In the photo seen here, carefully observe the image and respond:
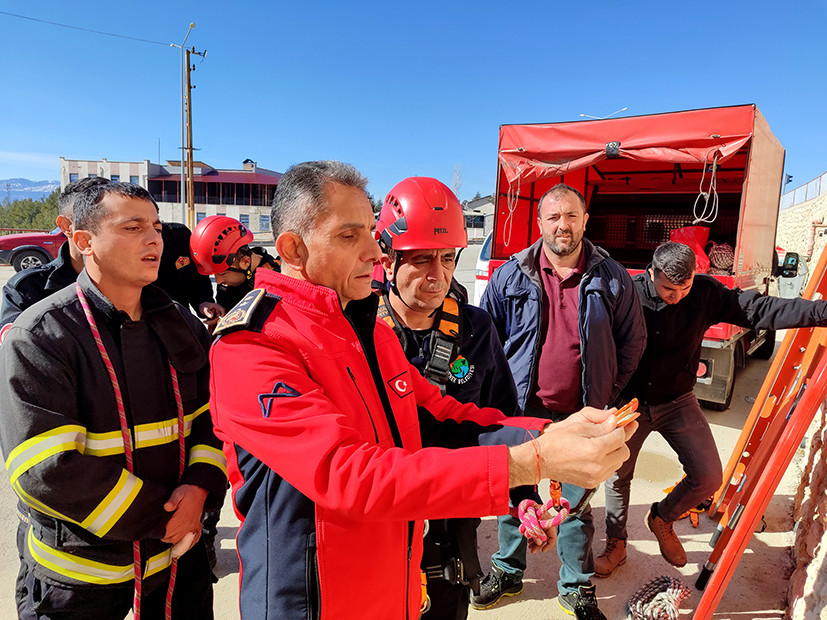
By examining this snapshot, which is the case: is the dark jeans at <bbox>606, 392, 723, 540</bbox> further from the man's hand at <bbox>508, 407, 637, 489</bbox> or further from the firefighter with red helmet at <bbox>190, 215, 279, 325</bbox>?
the firefighter with red helmet at <bbox>190, 215, 279, 325</bbox>

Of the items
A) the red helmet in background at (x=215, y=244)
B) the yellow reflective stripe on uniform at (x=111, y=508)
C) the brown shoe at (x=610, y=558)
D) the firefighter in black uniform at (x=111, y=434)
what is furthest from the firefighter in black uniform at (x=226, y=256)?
the brown shoe at (x=610, y=558)

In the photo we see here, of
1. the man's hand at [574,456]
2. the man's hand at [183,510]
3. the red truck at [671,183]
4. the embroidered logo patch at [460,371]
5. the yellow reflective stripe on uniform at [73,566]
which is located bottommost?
the yellow reflective stripe on uniform at [73,566]

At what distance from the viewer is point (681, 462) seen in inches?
127

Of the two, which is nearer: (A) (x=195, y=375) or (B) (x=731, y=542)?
(A) (x=195, y=375)

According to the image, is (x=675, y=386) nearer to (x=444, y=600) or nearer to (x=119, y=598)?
(x=444, y=600)

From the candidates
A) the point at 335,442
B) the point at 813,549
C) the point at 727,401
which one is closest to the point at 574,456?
the point at 335,442

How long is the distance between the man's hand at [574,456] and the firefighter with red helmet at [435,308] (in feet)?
3.14

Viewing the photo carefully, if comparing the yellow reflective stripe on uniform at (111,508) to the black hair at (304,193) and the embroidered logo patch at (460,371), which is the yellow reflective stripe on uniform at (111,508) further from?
the embroidered logo patch at (460,371)

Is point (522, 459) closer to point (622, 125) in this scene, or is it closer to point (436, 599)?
point (436, 599)

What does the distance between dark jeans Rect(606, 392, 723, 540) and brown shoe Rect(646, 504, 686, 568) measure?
62mm

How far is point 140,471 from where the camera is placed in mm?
1750

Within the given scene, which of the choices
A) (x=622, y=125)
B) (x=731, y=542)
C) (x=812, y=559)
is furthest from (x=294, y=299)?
(x=622, y=125)

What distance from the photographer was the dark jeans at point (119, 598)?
163cm

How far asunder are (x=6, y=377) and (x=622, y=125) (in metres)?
5.97
